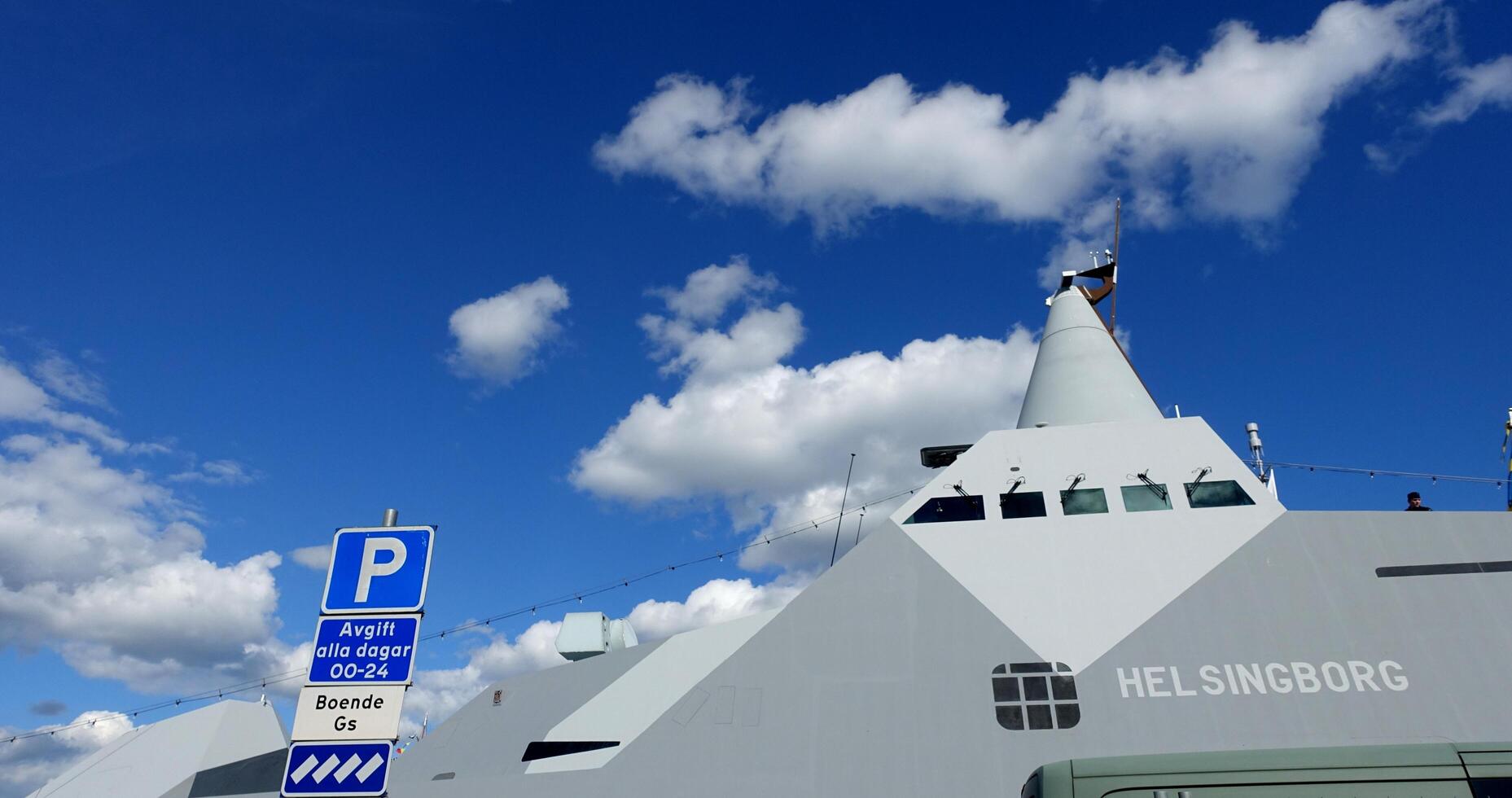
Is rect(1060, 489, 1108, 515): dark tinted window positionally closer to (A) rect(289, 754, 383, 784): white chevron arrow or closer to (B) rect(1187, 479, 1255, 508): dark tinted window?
(B) rect(1187, 479, 1255, 508): dark tinted window

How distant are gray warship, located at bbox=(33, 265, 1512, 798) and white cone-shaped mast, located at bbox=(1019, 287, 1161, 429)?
8.24 ft

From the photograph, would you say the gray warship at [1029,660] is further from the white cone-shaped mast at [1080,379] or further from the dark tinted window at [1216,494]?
the white cone-shaped mast at [1080,379]

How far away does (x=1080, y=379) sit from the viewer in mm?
16688

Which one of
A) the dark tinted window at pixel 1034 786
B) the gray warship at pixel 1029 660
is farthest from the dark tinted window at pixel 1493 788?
the gray warship at pixel 1029 660

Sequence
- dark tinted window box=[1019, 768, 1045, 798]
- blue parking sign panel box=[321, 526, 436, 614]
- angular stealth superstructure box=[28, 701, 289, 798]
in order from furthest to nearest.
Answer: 1. angular stealth superstructure box=[28, 701, 289, 798]
2. dark tinted window box=[1019, 768, 1045, 798]
3. blue parking sign panel box=[321, 526, 436, 614]

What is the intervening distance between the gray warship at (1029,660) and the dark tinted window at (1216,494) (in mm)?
40

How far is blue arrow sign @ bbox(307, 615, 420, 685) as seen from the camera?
491 cm

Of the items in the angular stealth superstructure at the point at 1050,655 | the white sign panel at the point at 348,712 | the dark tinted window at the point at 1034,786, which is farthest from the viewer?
the angular stealth superstructure at the point at 1050,655

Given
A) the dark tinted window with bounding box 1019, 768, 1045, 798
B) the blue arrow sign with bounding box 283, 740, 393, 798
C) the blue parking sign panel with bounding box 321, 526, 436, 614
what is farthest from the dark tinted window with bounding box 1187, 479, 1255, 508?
the blue arrow sign with bounding box 283, 740, 393, 798

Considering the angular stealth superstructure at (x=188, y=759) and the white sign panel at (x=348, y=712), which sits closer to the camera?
the white sign panel at (x=348, y=712)

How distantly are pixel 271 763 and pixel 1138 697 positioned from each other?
40.8 feet

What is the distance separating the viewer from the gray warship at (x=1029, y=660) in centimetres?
1040

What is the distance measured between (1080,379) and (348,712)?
15043 millimetres

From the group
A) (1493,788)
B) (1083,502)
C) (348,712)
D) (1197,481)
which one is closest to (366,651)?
(348,712)
